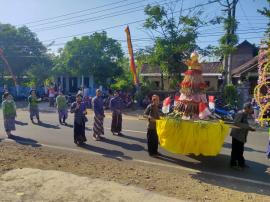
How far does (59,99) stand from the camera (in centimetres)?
1598

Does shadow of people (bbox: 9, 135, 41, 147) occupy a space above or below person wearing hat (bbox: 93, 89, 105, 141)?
below

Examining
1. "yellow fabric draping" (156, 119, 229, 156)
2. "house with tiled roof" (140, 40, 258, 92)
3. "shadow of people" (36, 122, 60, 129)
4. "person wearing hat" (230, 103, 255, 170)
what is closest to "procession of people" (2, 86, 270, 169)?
"person wearing hat" (230, 103, 255, 170)

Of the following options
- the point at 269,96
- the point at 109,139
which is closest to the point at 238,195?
the point at 269,96

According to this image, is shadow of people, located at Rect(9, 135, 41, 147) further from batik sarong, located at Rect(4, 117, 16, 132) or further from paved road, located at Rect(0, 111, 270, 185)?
batik sarong, located at Rect(4, 117, 16, 132)

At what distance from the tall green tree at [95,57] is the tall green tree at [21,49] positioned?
7.57 meters

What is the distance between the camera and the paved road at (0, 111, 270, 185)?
7.94 metres

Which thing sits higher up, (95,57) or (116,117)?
(95,57)

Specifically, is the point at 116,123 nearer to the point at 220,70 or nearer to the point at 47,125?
the point at 47,125

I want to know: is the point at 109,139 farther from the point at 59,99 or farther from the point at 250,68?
the point at 250,68

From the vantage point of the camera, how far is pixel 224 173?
7.54 metres

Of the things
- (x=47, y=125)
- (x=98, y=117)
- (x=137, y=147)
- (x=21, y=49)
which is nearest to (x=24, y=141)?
(x=98, y=117)

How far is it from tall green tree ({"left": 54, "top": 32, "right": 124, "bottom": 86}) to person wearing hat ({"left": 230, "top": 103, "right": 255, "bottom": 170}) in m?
20.5

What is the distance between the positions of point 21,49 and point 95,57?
499 inches

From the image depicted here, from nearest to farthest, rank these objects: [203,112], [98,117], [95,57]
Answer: [203,112] < [98,117] < [95,57]
